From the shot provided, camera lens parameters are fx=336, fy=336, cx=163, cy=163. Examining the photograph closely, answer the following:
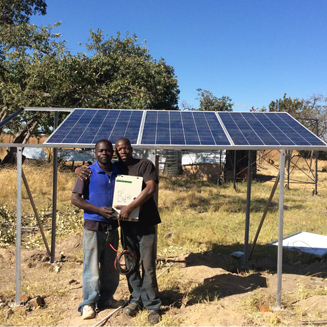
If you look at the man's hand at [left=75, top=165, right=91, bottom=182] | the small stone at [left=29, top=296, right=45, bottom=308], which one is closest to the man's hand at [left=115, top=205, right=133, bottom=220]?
the man's hand at [left=75, top=165, right=91, bottom=182]

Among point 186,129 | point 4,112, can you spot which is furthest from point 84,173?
point 4,112

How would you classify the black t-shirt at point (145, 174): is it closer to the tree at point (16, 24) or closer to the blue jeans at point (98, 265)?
the blue jeans at point (98, 265)

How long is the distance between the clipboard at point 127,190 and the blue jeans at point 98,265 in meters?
0.41

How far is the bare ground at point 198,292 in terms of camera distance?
13.2 ft

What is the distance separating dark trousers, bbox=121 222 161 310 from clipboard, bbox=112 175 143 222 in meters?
0.26

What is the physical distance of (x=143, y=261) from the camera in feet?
12.9

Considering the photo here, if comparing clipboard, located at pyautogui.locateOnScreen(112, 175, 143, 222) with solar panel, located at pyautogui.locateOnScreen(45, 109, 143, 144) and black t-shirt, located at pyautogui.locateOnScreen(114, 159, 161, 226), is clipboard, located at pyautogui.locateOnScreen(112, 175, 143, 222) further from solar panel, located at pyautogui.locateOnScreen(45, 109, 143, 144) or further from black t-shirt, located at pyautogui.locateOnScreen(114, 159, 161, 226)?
solar panel, located at pyautogui.locateOnScreen(45, 109, 143, 144)

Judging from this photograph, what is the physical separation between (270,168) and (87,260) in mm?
22340

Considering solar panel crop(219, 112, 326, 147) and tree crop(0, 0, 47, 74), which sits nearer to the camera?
A: solar panel crop(219, 112, 326, 147)

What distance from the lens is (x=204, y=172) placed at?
18.3 meters

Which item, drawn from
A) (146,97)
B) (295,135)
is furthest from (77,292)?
(146,97)

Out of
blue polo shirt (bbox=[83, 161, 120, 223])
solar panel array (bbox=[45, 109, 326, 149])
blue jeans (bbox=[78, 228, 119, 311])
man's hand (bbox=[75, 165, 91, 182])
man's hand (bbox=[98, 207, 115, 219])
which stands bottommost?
blue jeans (bbox=[78, 228, 119, 311])

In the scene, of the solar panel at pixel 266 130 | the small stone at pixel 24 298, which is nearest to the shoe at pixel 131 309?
the small stone at pixel 24 298

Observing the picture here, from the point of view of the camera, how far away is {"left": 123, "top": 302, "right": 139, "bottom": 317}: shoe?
3.96m
